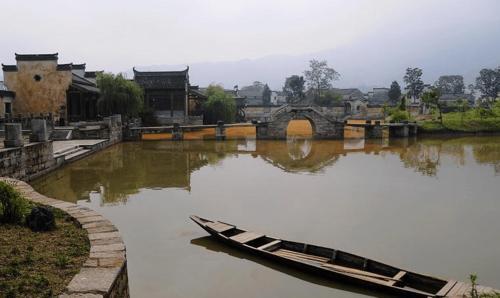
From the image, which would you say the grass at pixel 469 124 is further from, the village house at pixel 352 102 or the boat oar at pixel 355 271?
the boat oar at pixel 355 271

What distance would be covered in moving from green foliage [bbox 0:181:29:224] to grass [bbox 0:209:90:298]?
18cm

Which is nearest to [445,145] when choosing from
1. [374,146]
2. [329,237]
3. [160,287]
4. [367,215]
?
[374,146]

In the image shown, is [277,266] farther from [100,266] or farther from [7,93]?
[7,93]

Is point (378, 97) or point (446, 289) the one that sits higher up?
point (378, 97)

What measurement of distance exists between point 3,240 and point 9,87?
32382 millimetres

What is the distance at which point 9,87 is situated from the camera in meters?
34.6

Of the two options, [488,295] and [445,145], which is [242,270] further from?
[445,145]

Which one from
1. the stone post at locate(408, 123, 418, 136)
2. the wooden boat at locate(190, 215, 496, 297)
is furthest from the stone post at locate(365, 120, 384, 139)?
the wooden boat at locate(190, 215, 496, 297)

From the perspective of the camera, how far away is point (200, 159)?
2544cm

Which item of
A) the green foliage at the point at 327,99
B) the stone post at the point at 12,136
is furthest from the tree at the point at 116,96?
the green foliage at the point at 327,99

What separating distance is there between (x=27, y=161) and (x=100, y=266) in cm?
1324

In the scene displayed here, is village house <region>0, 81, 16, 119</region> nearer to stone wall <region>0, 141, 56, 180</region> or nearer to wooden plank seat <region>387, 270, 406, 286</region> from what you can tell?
stone wall <region>0, 141, 56, 180</region>

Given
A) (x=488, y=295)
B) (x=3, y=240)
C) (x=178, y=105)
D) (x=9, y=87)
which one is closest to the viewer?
(x=488, y=295)

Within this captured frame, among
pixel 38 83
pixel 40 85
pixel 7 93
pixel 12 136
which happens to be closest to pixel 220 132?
pixel 40 85
